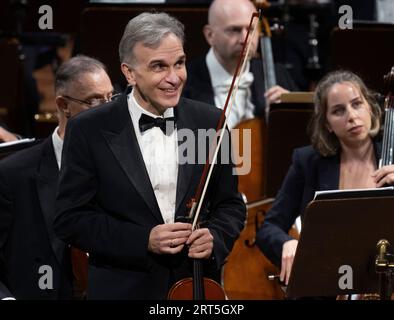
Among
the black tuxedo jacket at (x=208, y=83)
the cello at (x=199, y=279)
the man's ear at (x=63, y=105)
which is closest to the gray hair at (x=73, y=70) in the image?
the man's ear at (x=63, y=105)

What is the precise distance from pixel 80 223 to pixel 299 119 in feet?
5.26

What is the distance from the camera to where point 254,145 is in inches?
161

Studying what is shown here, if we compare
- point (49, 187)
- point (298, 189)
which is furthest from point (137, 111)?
point (298, 189)

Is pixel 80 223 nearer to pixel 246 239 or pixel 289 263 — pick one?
pixel 289 263

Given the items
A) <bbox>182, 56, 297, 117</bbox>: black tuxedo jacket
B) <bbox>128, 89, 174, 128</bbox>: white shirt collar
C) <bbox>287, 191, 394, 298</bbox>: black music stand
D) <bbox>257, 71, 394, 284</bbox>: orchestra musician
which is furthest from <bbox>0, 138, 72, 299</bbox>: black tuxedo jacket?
<bbox>182, 56, 297, 117</bbox>: black tuxedo jacket

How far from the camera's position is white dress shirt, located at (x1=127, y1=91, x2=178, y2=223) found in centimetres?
256

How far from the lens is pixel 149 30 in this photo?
2506mm

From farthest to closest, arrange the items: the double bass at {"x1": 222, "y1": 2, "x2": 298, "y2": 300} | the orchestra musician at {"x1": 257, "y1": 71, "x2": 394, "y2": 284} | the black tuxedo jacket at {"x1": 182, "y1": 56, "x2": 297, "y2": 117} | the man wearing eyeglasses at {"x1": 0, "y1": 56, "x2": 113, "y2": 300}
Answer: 1. the black tuxedo jacket at {"x1": 182, "y1": 56, "x2": 297, "y2": 117}
2. the double bass at {"x1": 222, "y1": 2, "x2": 298, "y2": 300}
3. the orchestra musician at {"x1": 257, "y1": 71, "x2": 394, "y2": 284}
4. the man wearing eyeglasses at {"x1": 0, "y1": 56, "x2": 113, "y2": 300}

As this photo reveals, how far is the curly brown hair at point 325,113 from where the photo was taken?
3418mm

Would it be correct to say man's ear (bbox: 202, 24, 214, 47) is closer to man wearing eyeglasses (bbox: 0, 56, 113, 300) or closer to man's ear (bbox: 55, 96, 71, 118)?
man's ear (bbox: 55, 96, 71, 118)

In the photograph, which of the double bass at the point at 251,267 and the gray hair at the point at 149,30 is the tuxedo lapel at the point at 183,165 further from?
the double bass at the point at 251,267

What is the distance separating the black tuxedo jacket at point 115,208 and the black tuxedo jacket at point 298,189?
2.86 ft

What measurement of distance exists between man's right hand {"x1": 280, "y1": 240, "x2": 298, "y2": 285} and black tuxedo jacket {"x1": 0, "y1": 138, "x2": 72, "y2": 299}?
0.75m

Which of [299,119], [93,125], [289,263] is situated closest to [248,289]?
[289,263]
